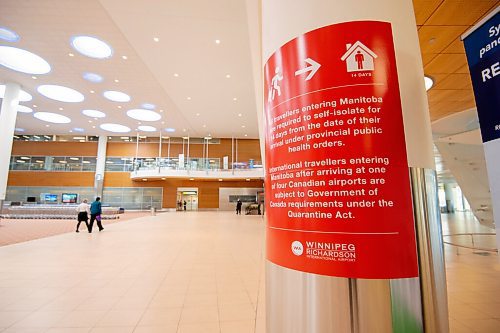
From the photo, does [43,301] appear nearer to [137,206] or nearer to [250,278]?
[250,278]

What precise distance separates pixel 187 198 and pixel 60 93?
1643 centimetres

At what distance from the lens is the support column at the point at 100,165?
28500 mm

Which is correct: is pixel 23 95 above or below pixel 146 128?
below

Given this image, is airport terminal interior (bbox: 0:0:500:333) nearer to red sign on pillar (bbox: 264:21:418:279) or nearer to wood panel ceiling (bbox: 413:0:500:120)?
wood panel ceiling (bbox: 413:0:500:120)

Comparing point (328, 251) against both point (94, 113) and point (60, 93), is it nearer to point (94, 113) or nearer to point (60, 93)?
point (60, 93)

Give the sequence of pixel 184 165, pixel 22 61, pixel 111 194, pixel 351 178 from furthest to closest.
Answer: pixel 111 194
pixel 184 165
pixel 22 61
pixel 351 178

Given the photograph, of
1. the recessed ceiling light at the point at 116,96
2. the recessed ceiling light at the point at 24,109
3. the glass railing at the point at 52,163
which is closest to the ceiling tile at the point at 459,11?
the recessed ceiling light at the point at 116,96

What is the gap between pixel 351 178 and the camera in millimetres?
1056

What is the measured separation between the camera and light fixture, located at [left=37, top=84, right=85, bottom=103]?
17.3m

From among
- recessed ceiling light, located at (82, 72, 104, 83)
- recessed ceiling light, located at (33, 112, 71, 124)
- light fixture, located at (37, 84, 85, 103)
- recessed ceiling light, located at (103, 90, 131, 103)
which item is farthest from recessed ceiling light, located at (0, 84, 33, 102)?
recessed ceiling light, located at (82, 72, 104, 83)

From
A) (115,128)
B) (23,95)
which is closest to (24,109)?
(23,95)

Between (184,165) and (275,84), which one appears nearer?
A: (275,84)

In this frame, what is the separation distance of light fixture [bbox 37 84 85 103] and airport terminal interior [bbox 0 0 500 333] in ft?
0.32

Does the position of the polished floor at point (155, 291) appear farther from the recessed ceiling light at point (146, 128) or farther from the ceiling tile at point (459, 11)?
the recessed ceiling light at point (146, 128)
